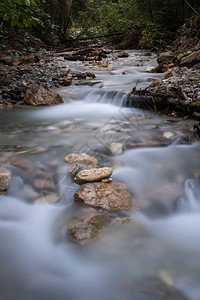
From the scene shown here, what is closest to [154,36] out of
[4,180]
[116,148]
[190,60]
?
[190,60]

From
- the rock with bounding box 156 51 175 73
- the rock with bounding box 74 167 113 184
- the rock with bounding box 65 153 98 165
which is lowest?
the rock with bounding box 65 153 98 165

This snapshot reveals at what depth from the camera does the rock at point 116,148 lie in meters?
2.76

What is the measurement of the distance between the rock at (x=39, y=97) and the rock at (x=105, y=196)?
4033 mm

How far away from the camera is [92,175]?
2.00 meters

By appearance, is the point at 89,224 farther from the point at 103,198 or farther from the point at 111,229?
the point at 103,198

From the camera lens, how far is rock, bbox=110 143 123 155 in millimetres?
2759

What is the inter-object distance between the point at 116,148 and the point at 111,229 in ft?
4.42

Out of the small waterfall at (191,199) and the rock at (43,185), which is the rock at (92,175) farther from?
the small waterfall at (191,199)

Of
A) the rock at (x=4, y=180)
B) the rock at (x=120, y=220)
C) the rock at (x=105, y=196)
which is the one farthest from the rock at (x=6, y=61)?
the rock at (x=120, y=220)

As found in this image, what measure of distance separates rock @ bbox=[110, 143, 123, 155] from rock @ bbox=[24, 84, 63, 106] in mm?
3160

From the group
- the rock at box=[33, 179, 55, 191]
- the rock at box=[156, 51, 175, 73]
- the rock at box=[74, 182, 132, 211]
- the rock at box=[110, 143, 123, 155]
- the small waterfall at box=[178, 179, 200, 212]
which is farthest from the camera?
the rock at box=[156, 51, 175, 73]

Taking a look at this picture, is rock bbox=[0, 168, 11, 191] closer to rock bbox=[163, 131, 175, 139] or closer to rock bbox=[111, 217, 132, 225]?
rock bbox=[111, 217, 132, 225]

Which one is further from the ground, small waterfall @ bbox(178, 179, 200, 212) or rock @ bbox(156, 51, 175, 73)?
rock @ bbox(156, 51, 175, 73)

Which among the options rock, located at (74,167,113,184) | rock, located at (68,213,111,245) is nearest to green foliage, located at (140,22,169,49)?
rock, located at (74,167,113,184)
